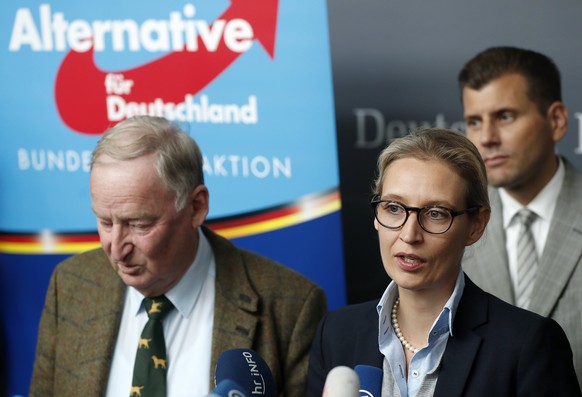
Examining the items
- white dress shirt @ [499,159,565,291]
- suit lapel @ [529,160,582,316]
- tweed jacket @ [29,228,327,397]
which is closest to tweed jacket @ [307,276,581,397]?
tweed jacket @ [29,228,327,397]

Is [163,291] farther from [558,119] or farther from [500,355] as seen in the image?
[558,119]

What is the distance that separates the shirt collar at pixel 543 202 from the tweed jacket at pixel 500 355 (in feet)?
3.09

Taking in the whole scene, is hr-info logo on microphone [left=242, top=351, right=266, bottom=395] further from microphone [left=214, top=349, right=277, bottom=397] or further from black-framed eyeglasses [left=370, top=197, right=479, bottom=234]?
black-framed eyeglasses [left=370, top=197, right=479, bottom=234]

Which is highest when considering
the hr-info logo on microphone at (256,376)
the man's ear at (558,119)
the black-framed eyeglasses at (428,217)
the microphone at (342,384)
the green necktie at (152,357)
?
the man's ear at (558,119)

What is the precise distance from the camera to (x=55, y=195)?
3789 millimetres

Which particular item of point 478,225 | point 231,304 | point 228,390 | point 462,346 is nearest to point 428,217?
point 478,225

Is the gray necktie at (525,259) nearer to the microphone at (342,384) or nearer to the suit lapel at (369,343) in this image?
the suit lapel at (369,343)

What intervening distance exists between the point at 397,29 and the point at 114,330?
1.45 m

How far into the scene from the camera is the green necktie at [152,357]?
260 centimetres

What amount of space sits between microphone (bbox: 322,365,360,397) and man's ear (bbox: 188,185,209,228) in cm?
124

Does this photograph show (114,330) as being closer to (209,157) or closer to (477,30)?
(209,157)

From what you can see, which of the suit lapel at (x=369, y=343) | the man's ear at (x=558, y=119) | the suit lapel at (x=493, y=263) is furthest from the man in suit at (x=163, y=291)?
the man's ear at (x=558, y=119)

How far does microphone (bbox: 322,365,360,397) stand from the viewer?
1456 mm

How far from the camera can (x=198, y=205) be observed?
8.87ft
